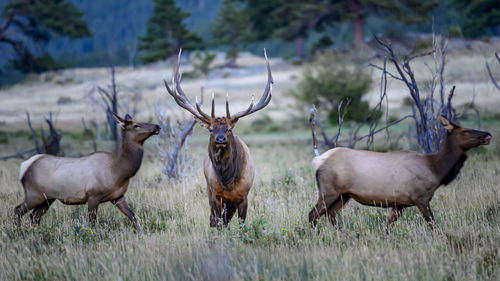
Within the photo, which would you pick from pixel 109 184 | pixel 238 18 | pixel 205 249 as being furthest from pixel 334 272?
pixel 238 18

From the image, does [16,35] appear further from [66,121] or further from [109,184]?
[109,184]

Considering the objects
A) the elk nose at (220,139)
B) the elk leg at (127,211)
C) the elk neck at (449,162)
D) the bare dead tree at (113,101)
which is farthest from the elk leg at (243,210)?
the elk neck at (449,162)

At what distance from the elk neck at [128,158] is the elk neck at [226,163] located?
1.02 m

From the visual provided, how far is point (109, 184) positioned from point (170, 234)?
118 cm

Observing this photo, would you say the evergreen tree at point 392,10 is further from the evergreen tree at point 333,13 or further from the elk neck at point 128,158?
the elk neck at point 128,158

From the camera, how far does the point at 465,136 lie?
620cm

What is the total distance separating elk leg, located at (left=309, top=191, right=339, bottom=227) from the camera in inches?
248

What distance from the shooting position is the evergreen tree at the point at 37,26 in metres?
38.0

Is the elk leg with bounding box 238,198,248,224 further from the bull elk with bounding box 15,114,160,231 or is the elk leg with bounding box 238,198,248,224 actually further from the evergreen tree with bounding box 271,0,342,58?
the evergreen tree with bounding box 271,0,342,58

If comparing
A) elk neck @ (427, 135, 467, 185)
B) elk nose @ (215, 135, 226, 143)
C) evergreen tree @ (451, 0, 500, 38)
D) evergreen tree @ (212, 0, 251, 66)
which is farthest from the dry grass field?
evergreen tree @ (212, 0, 251, 66)

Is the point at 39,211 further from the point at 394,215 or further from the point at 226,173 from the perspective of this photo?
the point at 394,215

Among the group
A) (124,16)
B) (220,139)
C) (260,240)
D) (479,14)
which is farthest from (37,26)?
(124,16)

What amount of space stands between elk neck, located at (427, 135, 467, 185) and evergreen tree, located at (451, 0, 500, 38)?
4003cm

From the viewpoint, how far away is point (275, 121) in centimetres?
2944
